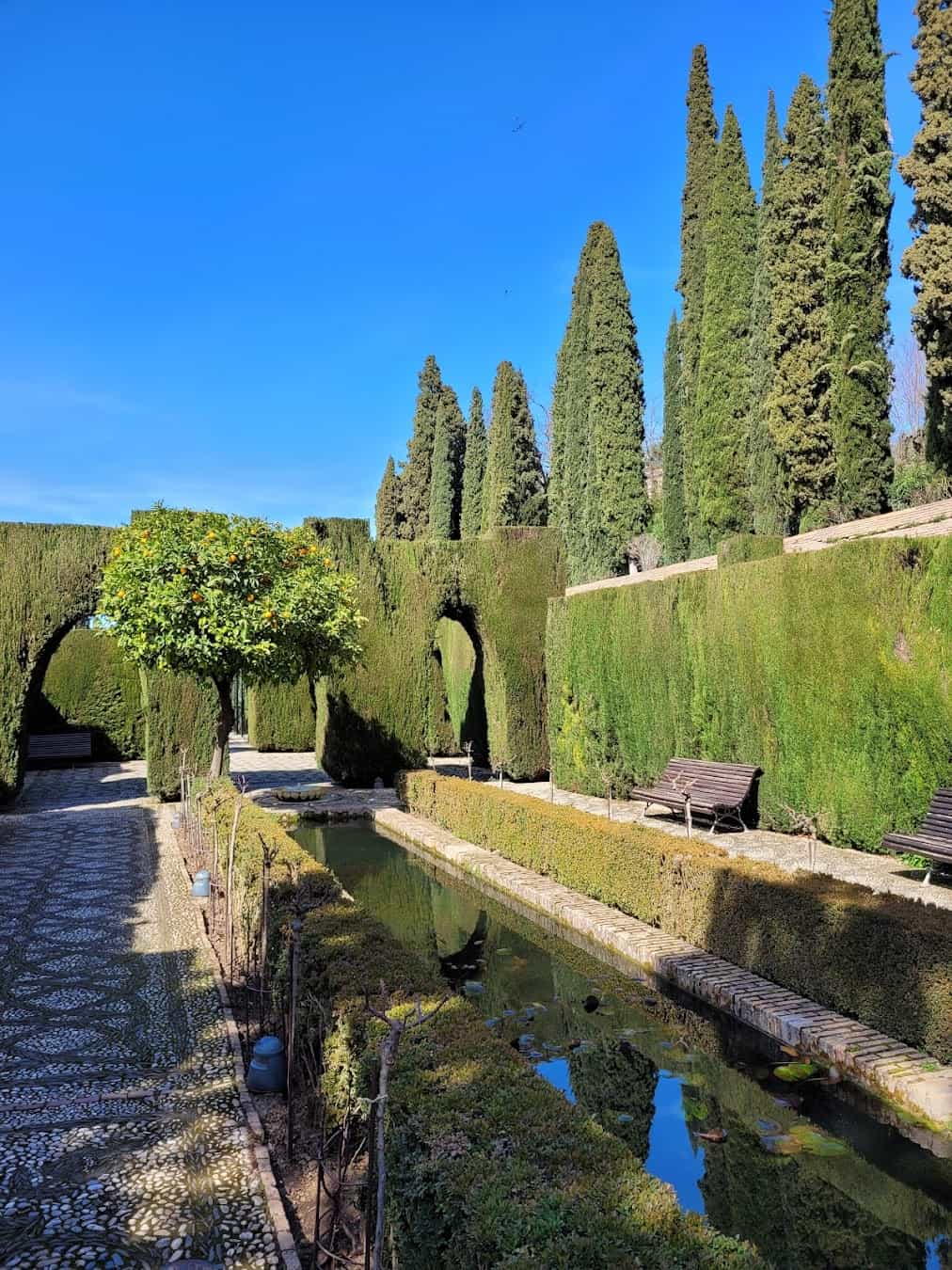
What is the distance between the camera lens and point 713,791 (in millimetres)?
11195

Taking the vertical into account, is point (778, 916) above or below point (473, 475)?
below

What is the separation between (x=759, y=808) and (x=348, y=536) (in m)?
8.97

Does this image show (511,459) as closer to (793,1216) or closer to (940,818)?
(940,818)

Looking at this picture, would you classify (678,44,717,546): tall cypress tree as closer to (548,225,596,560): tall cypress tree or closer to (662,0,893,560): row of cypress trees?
(662,0,893,560): row of cypress trees

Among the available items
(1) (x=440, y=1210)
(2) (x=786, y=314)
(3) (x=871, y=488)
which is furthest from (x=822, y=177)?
(1) (x=440, y=1210)

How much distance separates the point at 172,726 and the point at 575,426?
64.7 ft

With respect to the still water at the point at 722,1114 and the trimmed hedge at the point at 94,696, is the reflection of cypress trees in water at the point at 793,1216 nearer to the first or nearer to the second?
the still water at the point at 722,1114

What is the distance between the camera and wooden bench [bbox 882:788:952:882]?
7359 millimetres

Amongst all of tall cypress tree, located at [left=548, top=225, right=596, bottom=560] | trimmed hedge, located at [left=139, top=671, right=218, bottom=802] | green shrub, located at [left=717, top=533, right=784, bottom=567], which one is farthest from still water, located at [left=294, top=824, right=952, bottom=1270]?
tall cypress tree, located at [left=548, top=225, right=596, bottom=560]

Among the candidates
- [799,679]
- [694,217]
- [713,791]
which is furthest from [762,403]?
[713,791]


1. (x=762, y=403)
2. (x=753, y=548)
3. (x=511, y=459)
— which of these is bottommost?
(x=753, y=548)

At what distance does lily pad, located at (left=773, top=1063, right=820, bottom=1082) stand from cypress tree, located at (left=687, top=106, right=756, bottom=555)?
19893 millimetres

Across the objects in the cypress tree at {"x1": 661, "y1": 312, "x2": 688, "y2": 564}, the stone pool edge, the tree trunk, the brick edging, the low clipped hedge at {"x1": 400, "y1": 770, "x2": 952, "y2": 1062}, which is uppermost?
the cypress tree at {"x1": 661, "y1": 312, "x2": 688, "y2": 564}

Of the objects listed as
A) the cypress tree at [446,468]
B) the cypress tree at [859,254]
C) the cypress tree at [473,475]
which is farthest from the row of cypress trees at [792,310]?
the cypress tree at [446,468]
